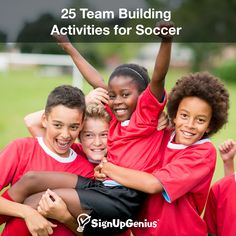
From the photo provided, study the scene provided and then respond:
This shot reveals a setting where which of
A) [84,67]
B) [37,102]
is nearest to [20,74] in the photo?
[37,102]

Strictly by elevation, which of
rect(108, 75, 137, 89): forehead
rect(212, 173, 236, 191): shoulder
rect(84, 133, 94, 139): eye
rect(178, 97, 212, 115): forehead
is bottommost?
rect(212, 173, 236, 191): shoulder

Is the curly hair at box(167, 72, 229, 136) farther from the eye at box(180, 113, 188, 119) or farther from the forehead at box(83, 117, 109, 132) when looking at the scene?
the forehead at box(83, 117, 109, 132)

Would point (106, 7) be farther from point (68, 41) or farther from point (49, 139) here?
point (49, 139)

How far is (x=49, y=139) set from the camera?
1.56 m

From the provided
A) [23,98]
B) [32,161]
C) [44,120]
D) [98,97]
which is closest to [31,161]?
[32,161]

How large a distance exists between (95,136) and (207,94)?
31 centimetres

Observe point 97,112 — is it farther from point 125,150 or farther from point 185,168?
point 185,168

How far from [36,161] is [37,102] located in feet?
20.2

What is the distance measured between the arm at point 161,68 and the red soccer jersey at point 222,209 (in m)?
0.33

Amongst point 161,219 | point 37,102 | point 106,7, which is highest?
point 37,102

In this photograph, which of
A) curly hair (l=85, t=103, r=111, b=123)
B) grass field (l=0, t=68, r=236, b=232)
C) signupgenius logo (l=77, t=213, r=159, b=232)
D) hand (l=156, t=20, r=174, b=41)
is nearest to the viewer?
hand (l=156, t=20, r=174, b=41)

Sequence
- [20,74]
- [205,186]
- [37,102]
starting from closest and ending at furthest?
[205,186], [37,102], [20,74]

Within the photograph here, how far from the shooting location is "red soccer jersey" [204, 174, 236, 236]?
160 cm

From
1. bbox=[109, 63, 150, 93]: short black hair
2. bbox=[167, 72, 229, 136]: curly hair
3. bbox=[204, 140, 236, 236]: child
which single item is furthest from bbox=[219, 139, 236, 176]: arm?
bbox=[109, 63, 150, 93]: short black hair
